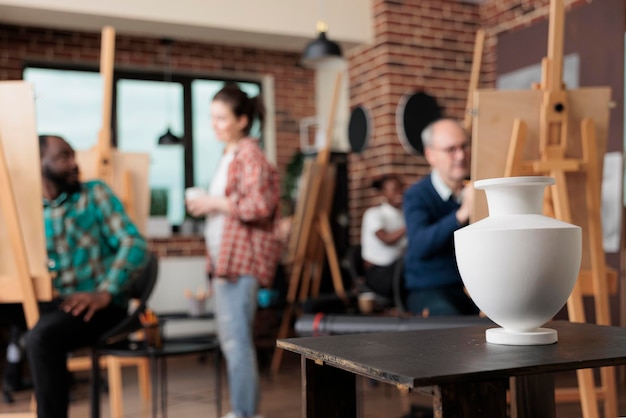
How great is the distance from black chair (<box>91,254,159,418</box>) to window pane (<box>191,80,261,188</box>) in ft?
13.9

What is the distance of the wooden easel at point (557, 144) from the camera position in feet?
8.38

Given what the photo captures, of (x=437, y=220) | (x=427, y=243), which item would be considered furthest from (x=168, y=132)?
(x=427, y=243)

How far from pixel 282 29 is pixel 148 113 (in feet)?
5.77

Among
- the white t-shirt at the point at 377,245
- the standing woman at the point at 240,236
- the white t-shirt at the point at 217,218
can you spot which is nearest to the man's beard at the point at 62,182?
the standing woman at the point at 240,236

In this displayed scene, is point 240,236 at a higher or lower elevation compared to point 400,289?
higher

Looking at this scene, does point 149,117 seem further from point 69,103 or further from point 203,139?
point 69,103

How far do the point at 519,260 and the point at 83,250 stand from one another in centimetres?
204

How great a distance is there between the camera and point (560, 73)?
2570 mm

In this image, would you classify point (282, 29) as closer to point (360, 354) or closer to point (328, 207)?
point (328, 207)

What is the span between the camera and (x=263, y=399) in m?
4.47

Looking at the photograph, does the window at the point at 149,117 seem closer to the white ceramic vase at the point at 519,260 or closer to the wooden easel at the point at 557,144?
the wooden easel at the point at 557,144

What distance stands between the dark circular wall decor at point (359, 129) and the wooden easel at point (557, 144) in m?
3.82

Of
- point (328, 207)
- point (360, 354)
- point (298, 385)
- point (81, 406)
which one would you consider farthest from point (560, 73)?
point (328, 207)

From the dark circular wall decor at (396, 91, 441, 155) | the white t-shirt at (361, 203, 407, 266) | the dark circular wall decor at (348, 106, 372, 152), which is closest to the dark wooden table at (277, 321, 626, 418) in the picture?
the white t-shirt at (361, 203, 407, 266)
